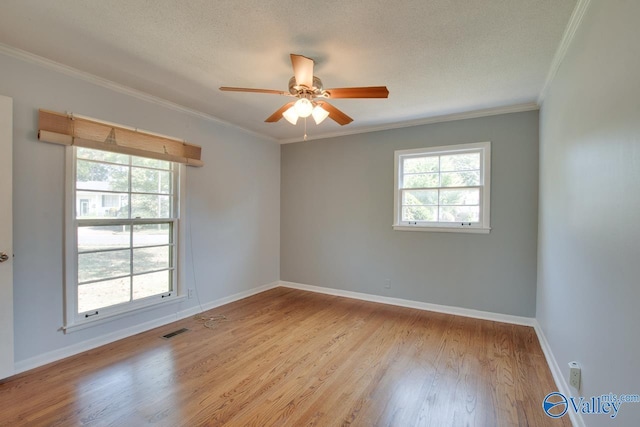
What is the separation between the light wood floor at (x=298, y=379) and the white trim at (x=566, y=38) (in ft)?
8.23

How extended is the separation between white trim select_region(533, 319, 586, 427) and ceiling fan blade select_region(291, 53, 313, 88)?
108 inches

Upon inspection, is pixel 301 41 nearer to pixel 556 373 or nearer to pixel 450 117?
pixel 450 117

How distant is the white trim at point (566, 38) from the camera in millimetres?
1744

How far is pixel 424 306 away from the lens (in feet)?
13.2

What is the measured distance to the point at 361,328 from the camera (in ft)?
11.2

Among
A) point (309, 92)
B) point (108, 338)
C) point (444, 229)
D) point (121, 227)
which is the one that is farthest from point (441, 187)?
point (108, 338)

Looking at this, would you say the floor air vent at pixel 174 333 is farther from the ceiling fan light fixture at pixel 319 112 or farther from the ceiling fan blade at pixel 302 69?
the ceiling fan blade at pixel 302 69

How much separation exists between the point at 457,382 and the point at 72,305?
337 cm

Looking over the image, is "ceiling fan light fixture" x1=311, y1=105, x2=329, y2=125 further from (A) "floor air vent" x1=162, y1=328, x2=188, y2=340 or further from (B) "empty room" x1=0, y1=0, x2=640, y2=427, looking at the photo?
(A) "floor air vent" x1=162, y1=328, x2=188, y2=340

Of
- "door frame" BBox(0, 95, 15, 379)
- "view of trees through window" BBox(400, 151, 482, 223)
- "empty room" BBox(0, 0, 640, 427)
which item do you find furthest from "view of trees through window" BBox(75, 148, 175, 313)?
"view of trees through window" BBox(400, 151, 482, 223)

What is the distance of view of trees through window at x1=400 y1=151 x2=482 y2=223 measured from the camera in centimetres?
377

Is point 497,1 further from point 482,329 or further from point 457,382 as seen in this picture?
point 482,329

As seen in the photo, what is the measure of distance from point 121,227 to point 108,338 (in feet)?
3.63

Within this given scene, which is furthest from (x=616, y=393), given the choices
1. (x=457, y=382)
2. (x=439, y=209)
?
(x=439, y=209)
